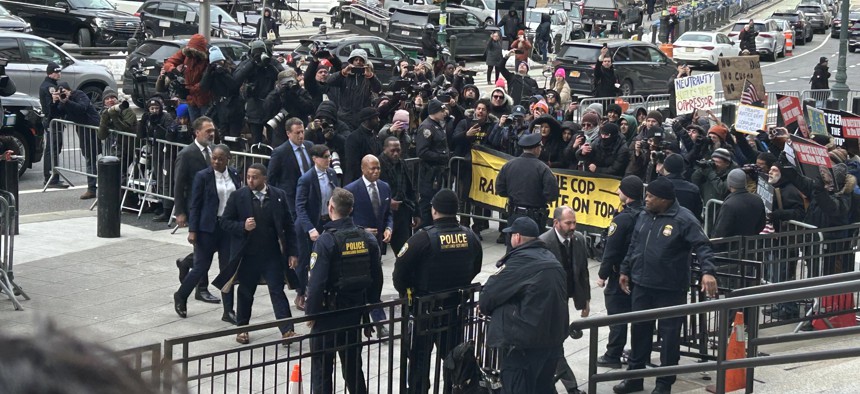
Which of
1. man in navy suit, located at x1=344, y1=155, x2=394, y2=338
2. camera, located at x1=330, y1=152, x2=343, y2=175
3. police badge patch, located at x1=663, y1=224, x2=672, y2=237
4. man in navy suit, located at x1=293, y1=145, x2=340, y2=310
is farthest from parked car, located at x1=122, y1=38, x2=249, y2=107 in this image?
police badge patch, located at x1=663, y1=224, x2=672, y2=237

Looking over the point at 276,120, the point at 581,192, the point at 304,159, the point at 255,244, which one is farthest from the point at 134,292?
the point at 581,192

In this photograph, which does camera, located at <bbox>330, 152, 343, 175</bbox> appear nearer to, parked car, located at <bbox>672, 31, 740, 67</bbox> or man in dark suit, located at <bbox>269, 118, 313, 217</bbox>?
man in dark suit, located at <bbox>269, 118, 313, 217</bbox>

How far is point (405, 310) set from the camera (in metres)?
8.06

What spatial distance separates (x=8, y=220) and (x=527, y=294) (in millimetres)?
5875

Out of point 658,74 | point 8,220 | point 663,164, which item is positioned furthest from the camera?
point 658,74

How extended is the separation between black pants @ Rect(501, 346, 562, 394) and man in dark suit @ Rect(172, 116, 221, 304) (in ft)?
14.3

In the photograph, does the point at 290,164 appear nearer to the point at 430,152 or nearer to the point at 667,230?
the point at 430,152

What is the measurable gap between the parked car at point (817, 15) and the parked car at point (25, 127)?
5094cm

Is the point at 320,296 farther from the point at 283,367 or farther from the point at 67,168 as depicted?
the point at 67,168

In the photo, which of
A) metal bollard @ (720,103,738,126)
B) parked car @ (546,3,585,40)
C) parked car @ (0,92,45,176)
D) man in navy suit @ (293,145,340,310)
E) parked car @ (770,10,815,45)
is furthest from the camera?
parked car @ (770,10,815,45)

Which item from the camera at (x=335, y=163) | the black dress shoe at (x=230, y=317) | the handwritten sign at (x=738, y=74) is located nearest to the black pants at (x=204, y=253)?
the black dress shoe at (x=230, y=317)

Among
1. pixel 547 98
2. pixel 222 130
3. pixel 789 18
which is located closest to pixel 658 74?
pixel 547 98

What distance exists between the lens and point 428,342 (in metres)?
8.31

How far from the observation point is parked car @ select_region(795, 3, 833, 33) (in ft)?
203
